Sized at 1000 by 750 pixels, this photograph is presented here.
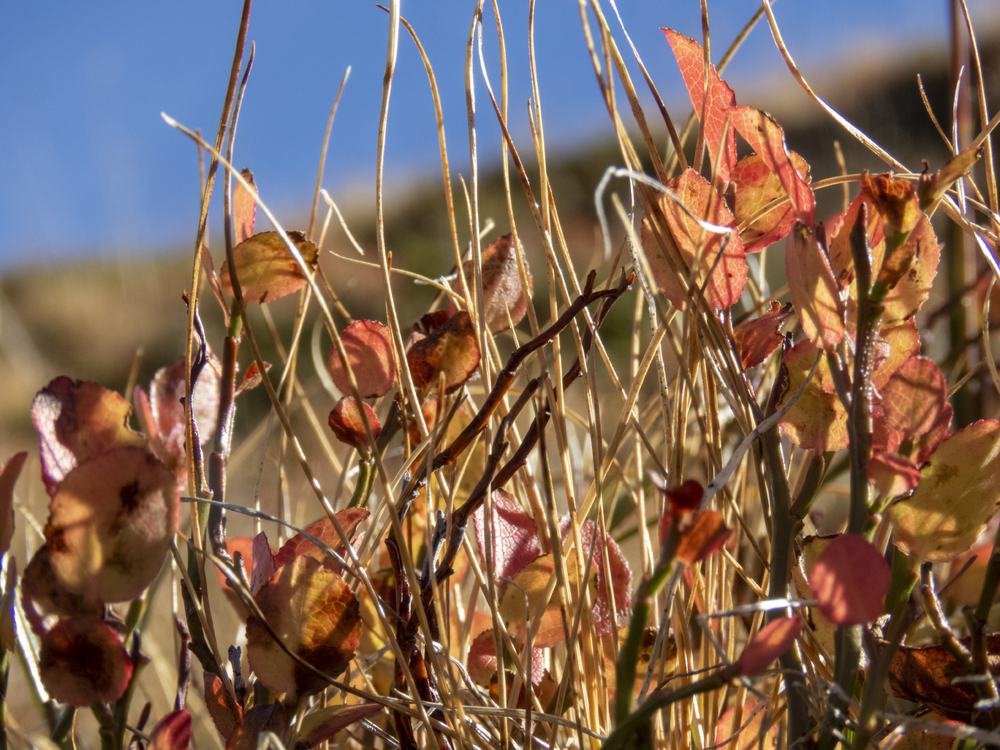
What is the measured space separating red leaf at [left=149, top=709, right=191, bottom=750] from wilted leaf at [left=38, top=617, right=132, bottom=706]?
0.05 ft

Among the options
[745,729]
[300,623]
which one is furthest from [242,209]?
[745,729]

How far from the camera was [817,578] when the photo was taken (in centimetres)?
15

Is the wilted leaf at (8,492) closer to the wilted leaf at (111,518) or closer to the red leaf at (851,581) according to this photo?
the wilted leaf at (111,518)

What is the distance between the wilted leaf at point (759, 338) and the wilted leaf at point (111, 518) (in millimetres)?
150

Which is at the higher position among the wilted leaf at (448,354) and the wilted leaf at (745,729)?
the wilted leaf at (448,354)

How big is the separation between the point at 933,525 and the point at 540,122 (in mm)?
161

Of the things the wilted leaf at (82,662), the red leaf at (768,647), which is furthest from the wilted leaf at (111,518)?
the red leaf at (768,647)

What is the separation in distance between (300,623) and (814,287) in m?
0.15

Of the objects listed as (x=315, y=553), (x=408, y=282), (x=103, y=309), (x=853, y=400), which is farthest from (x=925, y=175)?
(x=103, y=309)

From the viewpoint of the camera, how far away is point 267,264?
0.75 ft

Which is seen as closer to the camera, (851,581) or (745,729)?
(851,581)

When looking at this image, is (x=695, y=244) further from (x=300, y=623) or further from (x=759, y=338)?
(x=300, y=623)

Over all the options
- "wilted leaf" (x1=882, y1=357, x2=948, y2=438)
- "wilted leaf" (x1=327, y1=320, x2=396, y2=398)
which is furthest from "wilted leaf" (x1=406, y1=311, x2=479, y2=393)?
"wilted leaf" (x1=882, y1=357, x2=948, y2=438)

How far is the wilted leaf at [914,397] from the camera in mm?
172
